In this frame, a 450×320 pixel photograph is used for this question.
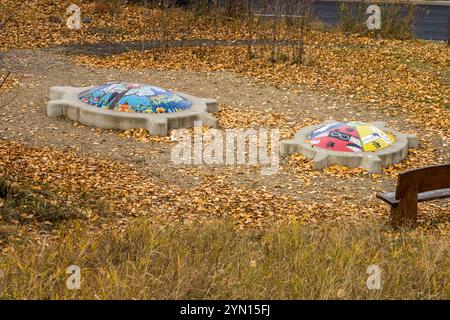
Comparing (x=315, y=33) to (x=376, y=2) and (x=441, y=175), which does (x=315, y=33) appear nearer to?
(x=376, y=2)

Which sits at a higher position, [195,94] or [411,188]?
[411,188]

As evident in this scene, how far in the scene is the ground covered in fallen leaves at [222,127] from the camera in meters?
9.05

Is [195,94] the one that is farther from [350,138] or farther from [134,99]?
[350,138]

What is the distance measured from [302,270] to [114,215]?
10.3ft

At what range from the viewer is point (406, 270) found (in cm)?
644

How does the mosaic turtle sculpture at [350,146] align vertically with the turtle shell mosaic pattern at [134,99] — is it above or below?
below

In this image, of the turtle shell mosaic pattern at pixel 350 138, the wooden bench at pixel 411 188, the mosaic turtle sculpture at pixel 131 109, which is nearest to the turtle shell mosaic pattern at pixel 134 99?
the mosaic turtle sculpture at pixel 131 109

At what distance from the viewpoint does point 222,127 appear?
42.4ft

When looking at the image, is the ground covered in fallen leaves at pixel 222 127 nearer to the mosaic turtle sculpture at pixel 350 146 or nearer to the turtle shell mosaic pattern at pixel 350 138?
the mosaic turtle sculpture at pixel 350 146

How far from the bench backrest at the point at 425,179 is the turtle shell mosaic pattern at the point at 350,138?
2676 mm

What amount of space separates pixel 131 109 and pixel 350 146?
11.8 feet

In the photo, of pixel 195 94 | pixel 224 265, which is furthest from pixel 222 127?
pixel 224 265

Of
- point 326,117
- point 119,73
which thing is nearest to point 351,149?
point 326,117

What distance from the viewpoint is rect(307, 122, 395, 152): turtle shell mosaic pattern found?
37.1 feet
